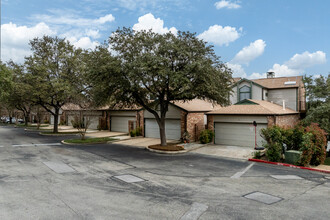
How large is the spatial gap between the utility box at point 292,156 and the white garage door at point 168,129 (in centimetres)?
1086

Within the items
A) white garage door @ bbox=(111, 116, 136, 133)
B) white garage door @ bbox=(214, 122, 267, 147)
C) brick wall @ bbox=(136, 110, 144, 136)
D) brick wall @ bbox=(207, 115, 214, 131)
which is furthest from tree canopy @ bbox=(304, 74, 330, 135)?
white garage door @ bbox=(111, 116, 136, 133)

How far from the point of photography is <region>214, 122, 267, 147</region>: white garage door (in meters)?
18.9

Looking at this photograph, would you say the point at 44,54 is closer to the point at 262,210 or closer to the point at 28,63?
the point at 28,63

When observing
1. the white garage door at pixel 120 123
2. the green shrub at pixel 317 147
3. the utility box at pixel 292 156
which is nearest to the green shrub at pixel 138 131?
the white garage door at pixel 120 123

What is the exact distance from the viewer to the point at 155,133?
25.0 meters

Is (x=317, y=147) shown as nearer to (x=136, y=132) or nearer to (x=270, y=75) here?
(x=136, y=132)

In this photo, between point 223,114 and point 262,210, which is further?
point 223,114

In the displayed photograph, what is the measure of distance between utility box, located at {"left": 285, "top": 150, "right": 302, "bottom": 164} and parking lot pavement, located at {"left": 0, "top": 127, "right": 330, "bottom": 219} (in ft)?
3.81

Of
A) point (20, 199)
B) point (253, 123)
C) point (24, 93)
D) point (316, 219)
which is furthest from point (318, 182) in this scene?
point (24, 93)

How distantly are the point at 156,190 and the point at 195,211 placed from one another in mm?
2216

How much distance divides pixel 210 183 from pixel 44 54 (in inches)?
1102

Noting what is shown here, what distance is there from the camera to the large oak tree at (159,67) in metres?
14.8

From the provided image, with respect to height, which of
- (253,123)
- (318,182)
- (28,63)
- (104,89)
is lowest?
(318,182)

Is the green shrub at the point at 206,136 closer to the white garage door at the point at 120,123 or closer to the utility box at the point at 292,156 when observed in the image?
the utility box at the point at 292,156
